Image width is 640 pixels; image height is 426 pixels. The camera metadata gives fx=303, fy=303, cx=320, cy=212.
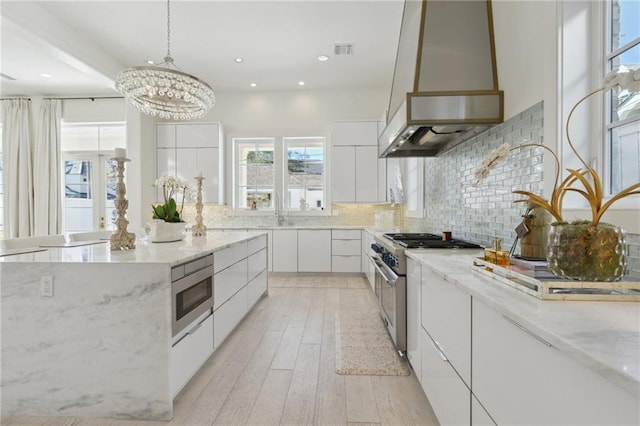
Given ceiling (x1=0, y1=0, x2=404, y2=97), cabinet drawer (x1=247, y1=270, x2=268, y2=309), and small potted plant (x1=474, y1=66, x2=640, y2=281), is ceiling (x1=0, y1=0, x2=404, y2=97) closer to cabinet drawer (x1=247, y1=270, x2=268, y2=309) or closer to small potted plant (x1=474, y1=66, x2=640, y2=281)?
cabinet drawer (x1=247, y1=270, x2=268, y2=309)

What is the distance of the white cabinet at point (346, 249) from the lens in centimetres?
525

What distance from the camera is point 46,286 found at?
1.66 m

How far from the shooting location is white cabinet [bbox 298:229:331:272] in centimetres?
527

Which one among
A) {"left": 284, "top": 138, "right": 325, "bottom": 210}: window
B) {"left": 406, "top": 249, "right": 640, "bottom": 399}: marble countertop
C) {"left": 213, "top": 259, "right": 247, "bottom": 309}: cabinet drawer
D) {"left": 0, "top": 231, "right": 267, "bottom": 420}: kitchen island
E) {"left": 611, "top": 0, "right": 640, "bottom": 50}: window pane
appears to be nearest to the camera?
{"left": 406, "top": 249, "right": 640, "bottom": 399}: marble countertop

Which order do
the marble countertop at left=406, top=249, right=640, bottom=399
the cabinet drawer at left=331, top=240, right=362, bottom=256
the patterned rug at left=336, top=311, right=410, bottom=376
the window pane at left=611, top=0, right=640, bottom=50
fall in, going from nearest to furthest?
the marble countertop at left=406, top=249, right=640, bottom=399 < the window pane at left=611, top=0, right=640, bottom=50 < the patterned rug at left=336, top=311, right=410, bottom=376 < the cabinet drawer at left=331, top=240, right=362, bottom=256

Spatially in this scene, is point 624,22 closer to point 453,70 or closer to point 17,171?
point 453,70

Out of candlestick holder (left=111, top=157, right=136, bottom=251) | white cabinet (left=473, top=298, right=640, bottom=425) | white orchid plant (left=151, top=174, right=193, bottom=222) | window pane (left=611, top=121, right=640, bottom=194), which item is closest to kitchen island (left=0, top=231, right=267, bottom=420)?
candlestick holder (left=111, top=157, right=136, bottom=251)

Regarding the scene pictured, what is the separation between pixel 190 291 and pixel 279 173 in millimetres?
4083

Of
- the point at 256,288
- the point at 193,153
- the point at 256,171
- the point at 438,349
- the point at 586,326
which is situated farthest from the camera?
the point at 256,171

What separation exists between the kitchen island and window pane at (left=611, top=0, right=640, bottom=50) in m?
2.46

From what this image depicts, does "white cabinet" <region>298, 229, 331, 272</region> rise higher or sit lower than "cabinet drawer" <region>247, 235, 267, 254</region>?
lower

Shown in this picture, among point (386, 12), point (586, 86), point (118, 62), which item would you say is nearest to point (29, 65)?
point (118, 62)

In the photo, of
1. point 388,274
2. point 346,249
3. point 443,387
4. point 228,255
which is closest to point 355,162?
point 346,249

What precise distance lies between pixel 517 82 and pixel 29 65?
629cm
